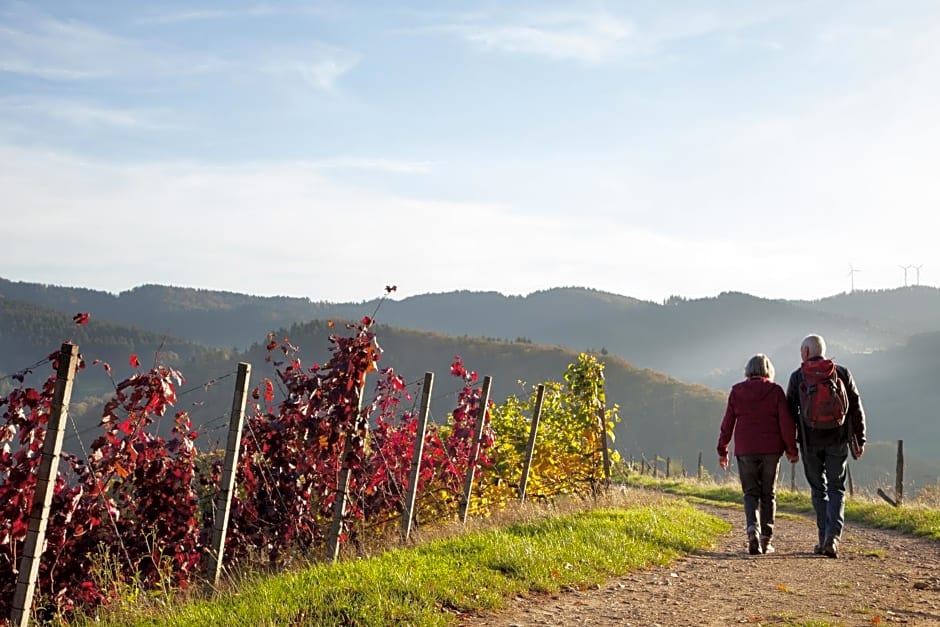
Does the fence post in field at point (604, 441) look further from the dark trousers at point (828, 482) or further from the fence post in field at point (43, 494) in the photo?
the fence post in field at point (43, 494)

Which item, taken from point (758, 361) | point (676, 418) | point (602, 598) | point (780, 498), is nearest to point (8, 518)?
point (602, 598)

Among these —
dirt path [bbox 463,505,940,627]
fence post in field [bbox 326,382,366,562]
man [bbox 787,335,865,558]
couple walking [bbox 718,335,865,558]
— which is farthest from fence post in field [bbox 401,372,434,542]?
man [bbox 787,335,865,558]

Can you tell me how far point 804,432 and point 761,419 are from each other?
47cm

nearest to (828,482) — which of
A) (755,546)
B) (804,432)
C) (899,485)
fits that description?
(804,432)

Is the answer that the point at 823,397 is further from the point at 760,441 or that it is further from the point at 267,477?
the point at 267,477

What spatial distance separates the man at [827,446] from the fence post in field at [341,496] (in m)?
4.81

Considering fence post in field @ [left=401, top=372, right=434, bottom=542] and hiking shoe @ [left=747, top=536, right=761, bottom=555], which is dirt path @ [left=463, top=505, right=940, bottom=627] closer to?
hiking shoe @ [left=747, top=536, right=761, bottom=555]

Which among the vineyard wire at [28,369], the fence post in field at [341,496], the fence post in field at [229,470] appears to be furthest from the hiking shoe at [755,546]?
the vineyard wire at [28,369]

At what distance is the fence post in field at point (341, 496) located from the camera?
8.22 metres

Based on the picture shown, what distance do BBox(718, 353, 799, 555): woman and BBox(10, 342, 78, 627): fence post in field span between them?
686 cm

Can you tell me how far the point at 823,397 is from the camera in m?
9.37

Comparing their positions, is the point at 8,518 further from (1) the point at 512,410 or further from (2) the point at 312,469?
(1) the point at 512,410

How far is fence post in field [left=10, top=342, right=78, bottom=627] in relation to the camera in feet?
18.3

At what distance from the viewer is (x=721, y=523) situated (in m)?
13.1
